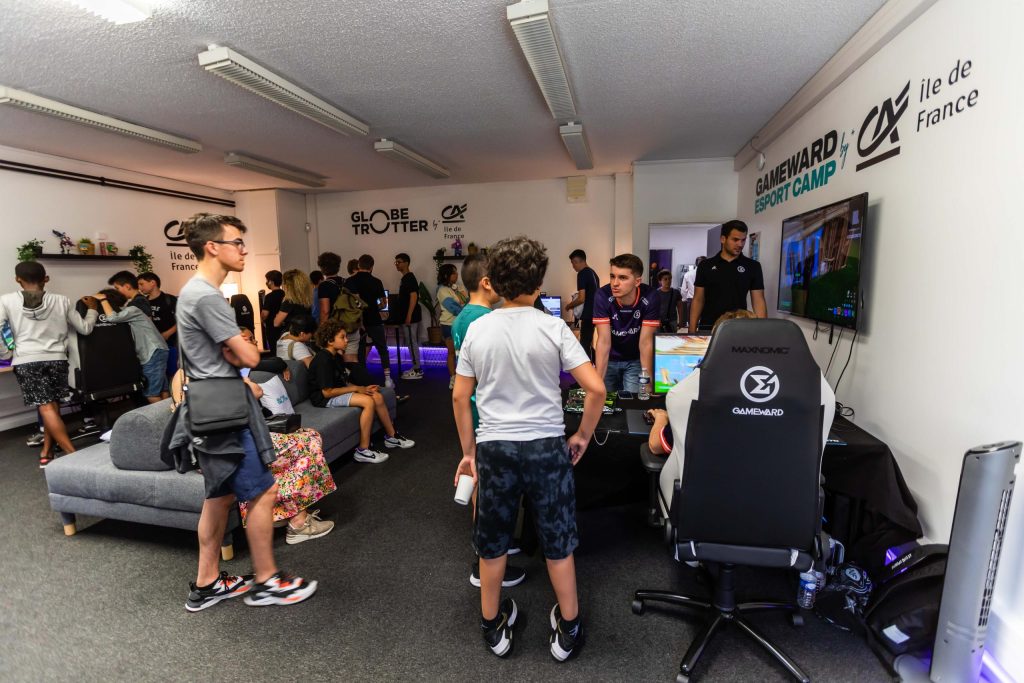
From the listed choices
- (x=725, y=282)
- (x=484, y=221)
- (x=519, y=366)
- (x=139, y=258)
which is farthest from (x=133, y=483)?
(x=484, y=221)

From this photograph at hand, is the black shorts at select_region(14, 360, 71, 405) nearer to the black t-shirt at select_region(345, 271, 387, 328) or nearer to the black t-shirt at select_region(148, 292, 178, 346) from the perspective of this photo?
the black t-shirt at select_region(148, 292, 178, 346)

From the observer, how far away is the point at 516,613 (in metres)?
2.00

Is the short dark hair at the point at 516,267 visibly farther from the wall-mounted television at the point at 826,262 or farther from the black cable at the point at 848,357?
the black cable at the point at 848,357

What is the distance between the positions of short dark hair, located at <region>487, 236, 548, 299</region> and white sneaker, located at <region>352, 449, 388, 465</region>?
260 centimetres

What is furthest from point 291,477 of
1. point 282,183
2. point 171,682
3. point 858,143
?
point 282,183

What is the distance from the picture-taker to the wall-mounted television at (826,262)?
256 centimetres

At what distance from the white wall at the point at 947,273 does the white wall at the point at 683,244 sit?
4.07m

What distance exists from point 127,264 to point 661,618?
7184 millimetres

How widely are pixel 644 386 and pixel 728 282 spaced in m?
1.64

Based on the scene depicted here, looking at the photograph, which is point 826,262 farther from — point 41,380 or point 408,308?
point 41,380

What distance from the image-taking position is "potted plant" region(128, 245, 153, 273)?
6016mm

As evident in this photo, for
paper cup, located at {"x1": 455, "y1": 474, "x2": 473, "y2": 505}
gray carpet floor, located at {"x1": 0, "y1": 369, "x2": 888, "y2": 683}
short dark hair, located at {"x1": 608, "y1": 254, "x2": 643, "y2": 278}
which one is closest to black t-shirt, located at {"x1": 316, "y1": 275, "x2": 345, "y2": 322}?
gray carpet floor, located at {"x1": 0, "y1": 369, "x2": 888, "y2": 683}

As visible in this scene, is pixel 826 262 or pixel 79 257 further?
pixel 79 257

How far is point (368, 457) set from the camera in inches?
148
